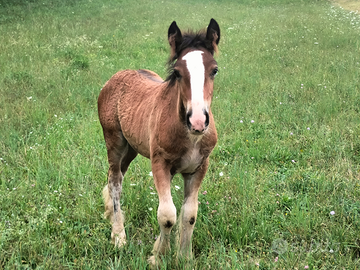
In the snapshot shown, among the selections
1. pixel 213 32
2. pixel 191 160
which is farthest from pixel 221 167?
pixel 213 32

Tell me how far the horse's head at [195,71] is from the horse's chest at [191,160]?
41cm

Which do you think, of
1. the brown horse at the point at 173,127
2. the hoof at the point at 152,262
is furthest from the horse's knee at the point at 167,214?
the hoof at the point at 152,262

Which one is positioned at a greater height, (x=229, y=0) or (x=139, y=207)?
(x=229, y=0)

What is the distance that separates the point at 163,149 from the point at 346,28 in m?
11.9

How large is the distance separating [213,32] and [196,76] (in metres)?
0.58

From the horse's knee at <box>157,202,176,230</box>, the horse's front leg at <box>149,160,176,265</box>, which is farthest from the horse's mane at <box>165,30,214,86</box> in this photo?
the horse's knee at <box>157,202,176,230</box>

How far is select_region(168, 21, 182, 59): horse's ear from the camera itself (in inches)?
88.4

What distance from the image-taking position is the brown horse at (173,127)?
6.51 feet

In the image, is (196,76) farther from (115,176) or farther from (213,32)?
(115,176)

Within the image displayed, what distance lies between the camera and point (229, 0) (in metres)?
24.2

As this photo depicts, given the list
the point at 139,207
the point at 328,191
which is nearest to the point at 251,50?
the point at 328,191

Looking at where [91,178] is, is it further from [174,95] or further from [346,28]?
[346,28]

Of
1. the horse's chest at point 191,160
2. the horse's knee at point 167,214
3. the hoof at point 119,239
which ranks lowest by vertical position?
the hoof at point 119,239

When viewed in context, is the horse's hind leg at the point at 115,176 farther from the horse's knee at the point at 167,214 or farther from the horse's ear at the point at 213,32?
the horse's ear at the point at 213,32
